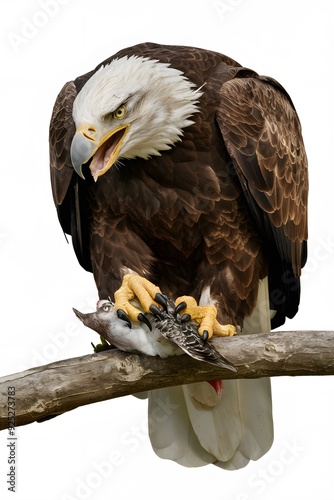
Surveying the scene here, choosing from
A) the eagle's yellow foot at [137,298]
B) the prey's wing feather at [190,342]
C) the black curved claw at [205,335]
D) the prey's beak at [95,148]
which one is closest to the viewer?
the prey's wing feather at [190,342]

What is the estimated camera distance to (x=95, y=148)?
600 cm

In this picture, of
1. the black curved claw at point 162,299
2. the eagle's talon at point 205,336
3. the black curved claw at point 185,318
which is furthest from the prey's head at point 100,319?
the eagle's talon at point 205,336

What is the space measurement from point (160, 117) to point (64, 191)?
809mm

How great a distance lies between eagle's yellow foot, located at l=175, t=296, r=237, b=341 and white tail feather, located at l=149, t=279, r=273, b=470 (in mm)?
623

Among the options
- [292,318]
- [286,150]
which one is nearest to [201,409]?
[292,318]

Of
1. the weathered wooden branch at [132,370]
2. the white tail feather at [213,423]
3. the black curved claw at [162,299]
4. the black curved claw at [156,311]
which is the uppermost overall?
the black curved claw at [162,299]

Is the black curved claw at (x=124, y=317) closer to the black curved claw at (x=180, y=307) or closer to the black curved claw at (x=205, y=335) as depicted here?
the black curved claw at (x=180, y=307)

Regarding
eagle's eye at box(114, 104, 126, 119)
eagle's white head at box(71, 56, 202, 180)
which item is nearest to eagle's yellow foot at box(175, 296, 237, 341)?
eagle's white head at box(71, 56, 202, 180)

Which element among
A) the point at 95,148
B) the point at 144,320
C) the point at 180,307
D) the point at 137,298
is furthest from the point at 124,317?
the point at 95,148

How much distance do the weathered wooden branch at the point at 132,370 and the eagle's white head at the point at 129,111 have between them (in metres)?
1.10

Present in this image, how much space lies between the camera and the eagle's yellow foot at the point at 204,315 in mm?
6273

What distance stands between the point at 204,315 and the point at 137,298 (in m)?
0.42

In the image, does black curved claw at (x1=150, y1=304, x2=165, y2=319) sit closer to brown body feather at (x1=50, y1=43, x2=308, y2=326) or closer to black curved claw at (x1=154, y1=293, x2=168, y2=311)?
black curved claw at (x1=154, y1=293, x2=168, y2=311)

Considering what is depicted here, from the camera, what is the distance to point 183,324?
611 cm
